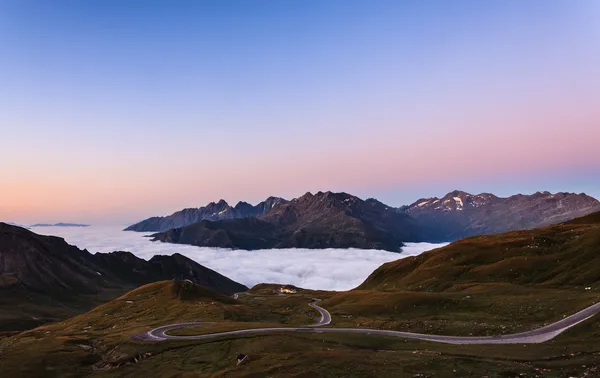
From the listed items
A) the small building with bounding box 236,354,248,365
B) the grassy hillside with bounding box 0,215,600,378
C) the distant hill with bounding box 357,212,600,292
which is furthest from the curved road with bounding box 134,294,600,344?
the distant hill with bounding box 357,212,600,292

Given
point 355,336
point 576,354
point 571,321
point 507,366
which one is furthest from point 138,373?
point 571,321

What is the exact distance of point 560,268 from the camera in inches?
4390

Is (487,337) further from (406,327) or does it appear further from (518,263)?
(518,263)

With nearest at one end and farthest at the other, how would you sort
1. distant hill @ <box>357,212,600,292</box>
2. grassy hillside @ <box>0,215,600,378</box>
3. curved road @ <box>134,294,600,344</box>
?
1. grassy hillside @ <box>0,215,600,378</box>
2. curved road @ <box>134,294,600,344</box>
3. distant hill @ <box>357,212,600,292</box>

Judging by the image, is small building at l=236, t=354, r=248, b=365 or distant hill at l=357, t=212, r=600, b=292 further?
distant hill at l=357, t=212, r=600, b=292

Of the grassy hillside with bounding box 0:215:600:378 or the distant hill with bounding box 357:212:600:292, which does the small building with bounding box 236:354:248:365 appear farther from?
the distant hill with bounding box 357:212:600:292

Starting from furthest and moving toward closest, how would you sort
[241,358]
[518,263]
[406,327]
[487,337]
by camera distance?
1. [518,263]
2. [406,327]
3. [487,337]
4. [241,358]

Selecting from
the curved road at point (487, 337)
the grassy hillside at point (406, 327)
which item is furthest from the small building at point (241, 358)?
the curved road at point (487, 337)

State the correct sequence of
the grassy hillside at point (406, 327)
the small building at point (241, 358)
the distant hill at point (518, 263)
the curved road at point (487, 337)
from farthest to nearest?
1. the distant hill at point (518, 263)
2. the small building at point (241, 358)
3. the curved road at point (487, 337)
4. the grassy hillside at point (406, 327)

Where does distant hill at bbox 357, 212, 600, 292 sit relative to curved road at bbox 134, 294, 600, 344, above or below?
above

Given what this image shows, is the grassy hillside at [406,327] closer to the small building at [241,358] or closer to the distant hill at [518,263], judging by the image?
the distant hill at [518,263]

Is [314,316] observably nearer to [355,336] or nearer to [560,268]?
[355,336]

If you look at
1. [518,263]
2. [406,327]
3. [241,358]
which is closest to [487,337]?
[406,327]

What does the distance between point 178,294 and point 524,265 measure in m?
138
